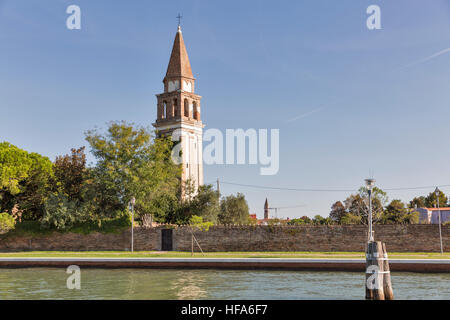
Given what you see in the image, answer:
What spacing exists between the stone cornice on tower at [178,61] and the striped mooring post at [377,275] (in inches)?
1924

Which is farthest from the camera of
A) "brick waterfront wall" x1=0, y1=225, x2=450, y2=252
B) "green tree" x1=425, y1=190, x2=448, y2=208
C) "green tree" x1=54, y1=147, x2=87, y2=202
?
"green tree" x1=425, y1=190, x2=448, y2=208

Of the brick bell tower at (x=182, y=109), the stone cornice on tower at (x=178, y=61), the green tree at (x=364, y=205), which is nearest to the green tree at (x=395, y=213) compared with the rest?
the green tree at (x=364, y=205)

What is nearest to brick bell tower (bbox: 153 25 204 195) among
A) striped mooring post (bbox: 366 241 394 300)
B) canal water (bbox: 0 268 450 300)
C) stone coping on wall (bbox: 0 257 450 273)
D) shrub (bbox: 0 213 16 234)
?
shrub (bbox: 0 213 16 234)

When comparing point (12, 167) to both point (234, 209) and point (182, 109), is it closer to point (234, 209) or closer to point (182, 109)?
point (182, 109)

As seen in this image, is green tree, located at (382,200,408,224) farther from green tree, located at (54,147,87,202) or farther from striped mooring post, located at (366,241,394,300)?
striped mooring post, located at (366,241,394,300)

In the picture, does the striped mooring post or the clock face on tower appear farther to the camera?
the clock face on tower

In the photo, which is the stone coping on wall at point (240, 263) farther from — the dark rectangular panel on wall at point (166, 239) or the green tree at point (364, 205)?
the green tree at point (364, 205)

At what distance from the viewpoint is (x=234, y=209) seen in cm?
5812

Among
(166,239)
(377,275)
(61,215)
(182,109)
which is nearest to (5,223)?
(61,215)

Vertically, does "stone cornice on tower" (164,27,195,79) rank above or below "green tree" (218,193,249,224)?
above

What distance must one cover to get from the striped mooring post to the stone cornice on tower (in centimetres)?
4886

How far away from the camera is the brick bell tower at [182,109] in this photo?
57.7 m

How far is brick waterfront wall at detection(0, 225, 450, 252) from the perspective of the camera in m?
31.8
